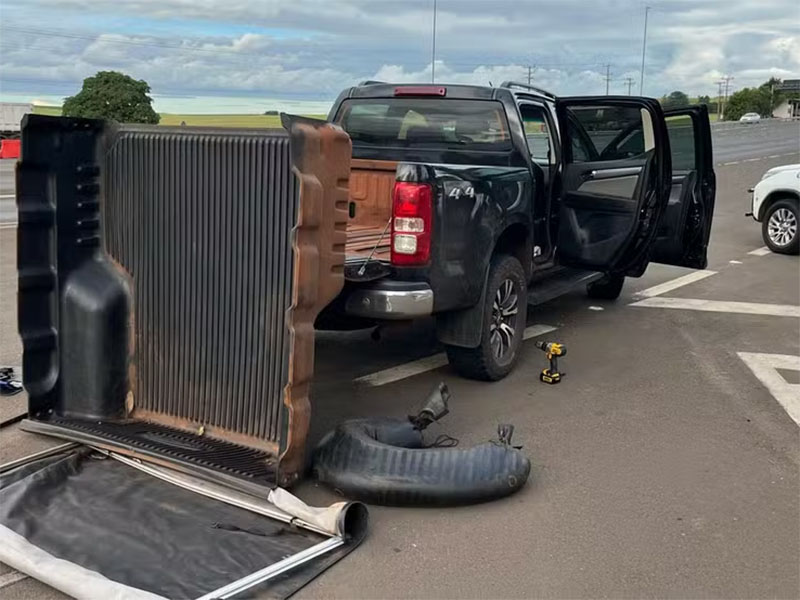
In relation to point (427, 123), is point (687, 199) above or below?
below

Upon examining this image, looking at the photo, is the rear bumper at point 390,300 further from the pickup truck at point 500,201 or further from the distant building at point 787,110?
the distant building at point 787,110

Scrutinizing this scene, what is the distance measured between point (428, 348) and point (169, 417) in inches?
110

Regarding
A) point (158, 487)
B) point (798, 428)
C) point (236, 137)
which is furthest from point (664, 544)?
point (236, 137)

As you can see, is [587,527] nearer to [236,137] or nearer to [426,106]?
[236,137]

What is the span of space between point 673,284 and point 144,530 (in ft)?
26.4

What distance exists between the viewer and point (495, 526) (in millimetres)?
3803

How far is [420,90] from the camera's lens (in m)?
6.62

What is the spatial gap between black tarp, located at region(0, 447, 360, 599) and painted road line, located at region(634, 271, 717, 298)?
669 cm

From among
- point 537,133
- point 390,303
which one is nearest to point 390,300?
point 390,303

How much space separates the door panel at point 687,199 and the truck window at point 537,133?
1615 millimetres

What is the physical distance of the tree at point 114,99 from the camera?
79.5ft

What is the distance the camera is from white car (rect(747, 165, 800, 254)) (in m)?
12.1

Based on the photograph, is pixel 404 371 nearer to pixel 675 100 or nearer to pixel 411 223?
pixel 411 223

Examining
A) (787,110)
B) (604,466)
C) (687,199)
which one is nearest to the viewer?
(604,466)
